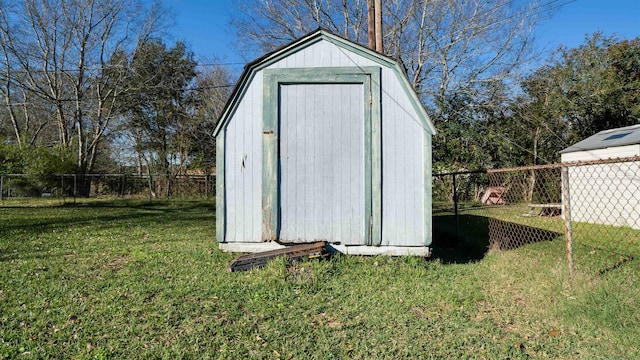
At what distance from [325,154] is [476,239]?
3.86 metres

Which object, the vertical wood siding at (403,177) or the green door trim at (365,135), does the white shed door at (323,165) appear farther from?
the vertical wood siding at (403,177)

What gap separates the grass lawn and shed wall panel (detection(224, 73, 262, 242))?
0.56 m

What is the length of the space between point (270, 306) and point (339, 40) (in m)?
3.74

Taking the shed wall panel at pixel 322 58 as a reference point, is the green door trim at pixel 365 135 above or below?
below

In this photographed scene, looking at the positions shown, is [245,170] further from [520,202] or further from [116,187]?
[116,187]

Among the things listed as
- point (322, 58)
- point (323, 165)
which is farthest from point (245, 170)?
point (322, 58)

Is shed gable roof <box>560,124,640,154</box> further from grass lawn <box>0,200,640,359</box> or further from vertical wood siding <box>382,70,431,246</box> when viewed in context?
vertical wood siding <box>382,70,431,246</box>

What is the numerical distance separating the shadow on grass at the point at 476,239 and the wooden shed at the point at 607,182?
256 cm

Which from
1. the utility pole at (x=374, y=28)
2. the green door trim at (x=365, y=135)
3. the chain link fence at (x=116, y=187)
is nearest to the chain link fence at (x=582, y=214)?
the green door trim at (x=365, y=135)

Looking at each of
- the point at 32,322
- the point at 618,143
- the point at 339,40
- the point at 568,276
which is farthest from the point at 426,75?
the point at 32,322

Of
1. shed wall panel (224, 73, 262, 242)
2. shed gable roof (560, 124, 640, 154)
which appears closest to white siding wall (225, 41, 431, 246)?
shed wall panel (224, 73, 262, 242)

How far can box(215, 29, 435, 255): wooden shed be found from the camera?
497 centimetres

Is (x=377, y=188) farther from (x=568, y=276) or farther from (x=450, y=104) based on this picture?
(x=450, y=104)

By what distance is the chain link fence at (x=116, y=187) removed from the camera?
15039 mm
